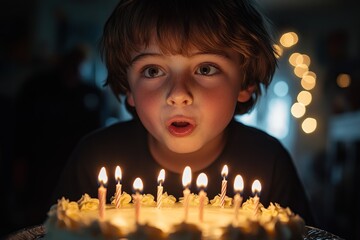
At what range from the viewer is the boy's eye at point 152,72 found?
51.0 inches

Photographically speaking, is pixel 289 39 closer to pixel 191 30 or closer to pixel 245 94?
pixel 245 94

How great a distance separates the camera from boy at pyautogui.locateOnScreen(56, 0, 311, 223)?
49.8 inches

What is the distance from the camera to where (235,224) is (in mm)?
872

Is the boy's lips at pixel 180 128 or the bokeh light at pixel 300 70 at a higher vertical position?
the bokeh light at pixel 300 70

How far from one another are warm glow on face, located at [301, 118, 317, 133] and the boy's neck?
22.1 feet

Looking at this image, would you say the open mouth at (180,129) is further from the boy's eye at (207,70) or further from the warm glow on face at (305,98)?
the warm glow on face at (305,98)

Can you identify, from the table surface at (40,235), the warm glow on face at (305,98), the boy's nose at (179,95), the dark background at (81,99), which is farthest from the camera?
the warm glow on face at (305,98)

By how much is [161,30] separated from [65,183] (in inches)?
21.6

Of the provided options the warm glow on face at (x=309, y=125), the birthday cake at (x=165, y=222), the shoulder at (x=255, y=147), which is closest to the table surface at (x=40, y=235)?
the birthday cake at (x=165, y=222)

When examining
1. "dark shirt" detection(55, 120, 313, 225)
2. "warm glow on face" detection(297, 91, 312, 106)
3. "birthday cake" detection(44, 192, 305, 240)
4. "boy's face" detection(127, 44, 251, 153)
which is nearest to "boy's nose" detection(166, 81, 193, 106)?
"boy's face" detection(127, 44, 251, 153)

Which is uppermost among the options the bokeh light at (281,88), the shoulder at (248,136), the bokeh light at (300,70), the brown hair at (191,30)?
the bokeh light at (300,70)

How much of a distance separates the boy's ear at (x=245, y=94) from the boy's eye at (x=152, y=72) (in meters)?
0.28

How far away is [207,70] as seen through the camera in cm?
130

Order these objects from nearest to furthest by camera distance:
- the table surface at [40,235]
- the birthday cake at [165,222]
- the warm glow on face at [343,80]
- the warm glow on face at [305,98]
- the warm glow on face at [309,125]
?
the birthday cake at [165,222]
the table surface at [40,235]
the warm glow on face at [343,80]
the warm glow on face at [305,98]
the warm glow on face at [309,125]
